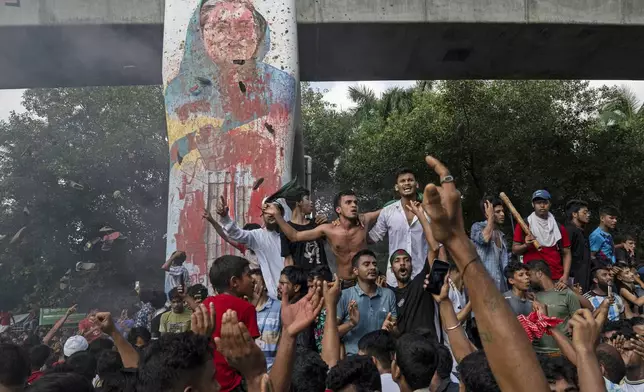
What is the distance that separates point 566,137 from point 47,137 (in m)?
14.9

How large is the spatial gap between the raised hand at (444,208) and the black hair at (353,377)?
1.42 m

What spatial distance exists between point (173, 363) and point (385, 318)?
311 centimetres

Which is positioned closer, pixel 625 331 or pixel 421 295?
pixel 625 331

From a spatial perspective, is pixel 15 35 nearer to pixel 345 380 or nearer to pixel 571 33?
pixel 571 33

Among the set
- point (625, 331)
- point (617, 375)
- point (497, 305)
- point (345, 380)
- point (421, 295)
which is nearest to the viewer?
point (497, 305)

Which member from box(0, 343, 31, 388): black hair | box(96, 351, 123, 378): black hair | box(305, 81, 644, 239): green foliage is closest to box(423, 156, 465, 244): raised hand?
box(0, 343, 31, 388): black hair

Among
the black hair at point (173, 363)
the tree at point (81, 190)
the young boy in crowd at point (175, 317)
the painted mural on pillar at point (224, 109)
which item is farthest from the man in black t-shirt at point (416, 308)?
the tree at point (81, 190)

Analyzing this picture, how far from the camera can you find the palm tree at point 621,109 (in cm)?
1931

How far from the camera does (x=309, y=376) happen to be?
3.36 metres

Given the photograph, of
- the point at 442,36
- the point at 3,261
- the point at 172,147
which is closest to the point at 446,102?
the point at 442,36

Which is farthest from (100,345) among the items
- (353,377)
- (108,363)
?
(353,377)

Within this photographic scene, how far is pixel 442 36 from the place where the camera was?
11320 millimetres

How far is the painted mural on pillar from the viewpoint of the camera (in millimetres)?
9359

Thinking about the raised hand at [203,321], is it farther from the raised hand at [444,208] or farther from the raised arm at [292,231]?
the raised arm at [292,231]
